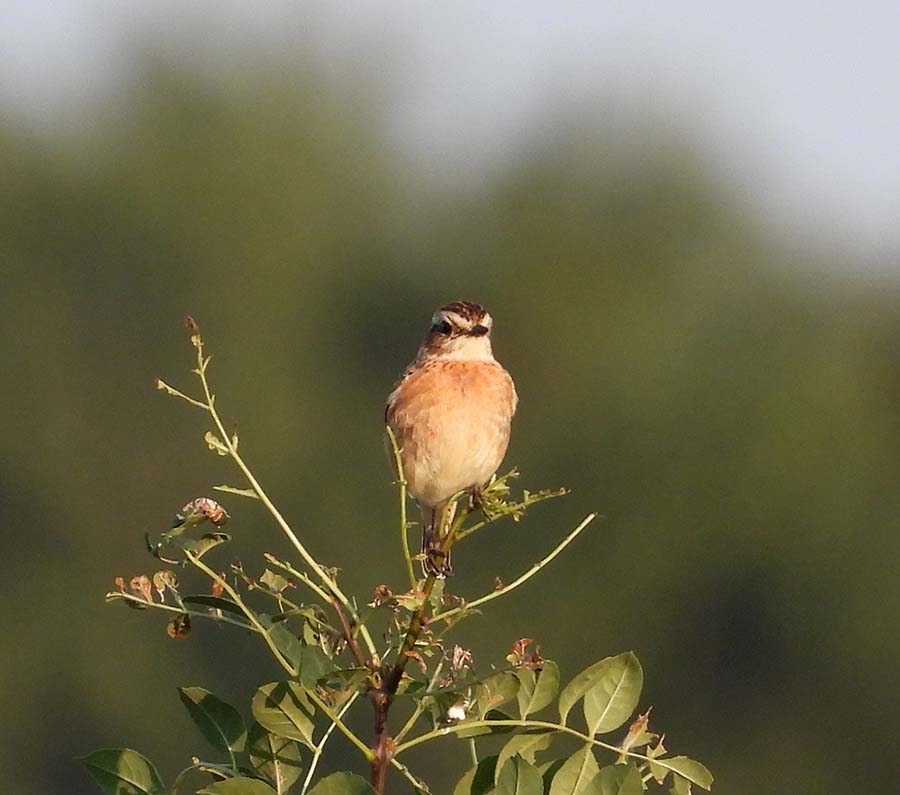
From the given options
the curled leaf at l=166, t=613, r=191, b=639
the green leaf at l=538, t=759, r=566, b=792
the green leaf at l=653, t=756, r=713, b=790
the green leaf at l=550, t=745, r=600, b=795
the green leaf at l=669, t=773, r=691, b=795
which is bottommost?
the green leaf at l=669, t=773, r=691, b=795

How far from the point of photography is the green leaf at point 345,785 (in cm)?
352

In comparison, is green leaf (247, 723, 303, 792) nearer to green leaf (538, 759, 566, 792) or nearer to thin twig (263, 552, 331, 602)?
thin twig (263, 552, 331, 602)

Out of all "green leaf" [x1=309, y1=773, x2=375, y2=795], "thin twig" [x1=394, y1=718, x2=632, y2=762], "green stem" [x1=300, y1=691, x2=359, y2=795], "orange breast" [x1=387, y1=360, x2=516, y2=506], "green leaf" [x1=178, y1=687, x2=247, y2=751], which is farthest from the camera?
"orange breast" [x1=387, y1=360, x2=516, y2=506]

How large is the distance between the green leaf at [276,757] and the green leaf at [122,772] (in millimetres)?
190

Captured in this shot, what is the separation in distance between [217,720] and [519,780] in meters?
0.54

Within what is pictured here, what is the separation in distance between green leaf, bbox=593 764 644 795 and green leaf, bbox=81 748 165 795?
0.69 meters

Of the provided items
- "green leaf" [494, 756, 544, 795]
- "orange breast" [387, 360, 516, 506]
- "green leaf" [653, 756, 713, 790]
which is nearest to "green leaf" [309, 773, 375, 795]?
"green leaf" [494, 756, 544, 795]

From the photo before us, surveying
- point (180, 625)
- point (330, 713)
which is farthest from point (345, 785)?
point (180, 625)

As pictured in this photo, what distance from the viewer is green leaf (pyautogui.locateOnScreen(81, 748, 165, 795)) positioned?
3.70 metres

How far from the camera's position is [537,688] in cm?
394

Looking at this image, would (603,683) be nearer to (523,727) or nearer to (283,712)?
(523,727)

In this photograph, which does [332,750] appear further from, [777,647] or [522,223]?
[522,223]

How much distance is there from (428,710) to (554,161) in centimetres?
5589

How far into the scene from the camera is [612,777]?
144 inches
